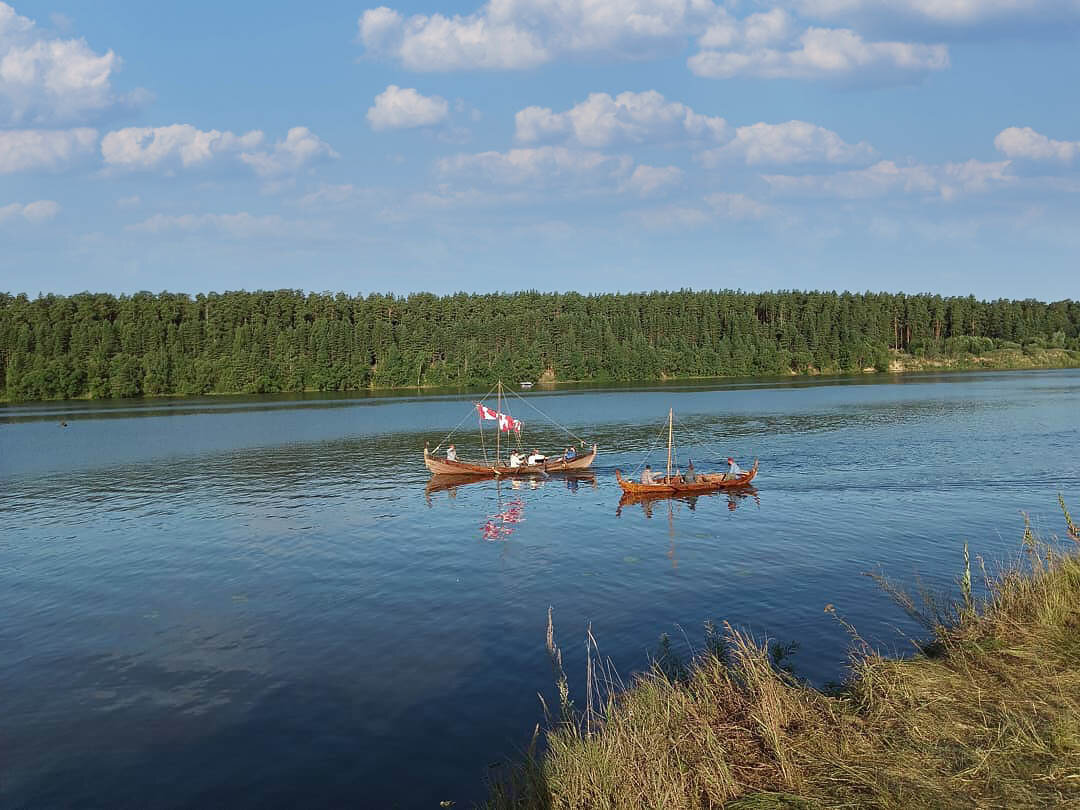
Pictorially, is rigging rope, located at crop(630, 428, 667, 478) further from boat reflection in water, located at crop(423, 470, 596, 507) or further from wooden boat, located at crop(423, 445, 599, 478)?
wooden boat, located at crop(423, 445, 599, 478)

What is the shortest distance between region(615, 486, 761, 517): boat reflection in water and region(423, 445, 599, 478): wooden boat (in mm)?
9555

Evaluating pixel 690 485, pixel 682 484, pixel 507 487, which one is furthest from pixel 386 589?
pixel 507 487

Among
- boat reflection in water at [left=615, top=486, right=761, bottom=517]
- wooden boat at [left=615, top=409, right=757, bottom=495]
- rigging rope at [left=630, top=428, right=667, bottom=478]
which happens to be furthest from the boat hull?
rigging rope at [left=630, top=428, right=667, bottom=478]

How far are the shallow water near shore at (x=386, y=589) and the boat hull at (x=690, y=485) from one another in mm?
1534

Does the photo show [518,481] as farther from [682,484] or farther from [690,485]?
[690,485]

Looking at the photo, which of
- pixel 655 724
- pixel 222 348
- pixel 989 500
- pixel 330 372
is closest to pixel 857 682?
pixel 655 724

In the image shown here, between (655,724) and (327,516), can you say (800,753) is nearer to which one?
(655,724)

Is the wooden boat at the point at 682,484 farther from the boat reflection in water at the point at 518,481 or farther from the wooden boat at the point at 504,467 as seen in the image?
the wooden boat at the point at 504,467

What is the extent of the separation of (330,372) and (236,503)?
14211 centimetres

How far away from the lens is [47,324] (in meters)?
180

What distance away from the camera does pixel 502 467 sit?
5628cm

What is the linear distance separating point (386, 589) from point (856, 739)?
19.5 meters

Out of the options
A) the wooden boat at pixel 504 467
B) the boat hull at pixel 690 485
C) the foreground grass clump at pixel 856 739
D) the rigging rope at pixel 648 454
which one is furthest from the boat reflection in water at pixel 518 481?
the foreground grass clump at pixel 856 739

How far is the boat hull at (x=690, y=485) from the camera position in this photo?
44.5 metres
